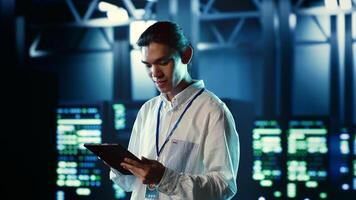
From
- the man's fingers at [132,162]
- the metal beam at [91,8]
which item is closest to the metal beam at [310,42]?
the metal beam at [91,8]

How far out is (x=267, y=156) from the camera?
4.17m

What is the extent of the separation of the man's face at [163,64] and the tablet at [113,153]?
23cm

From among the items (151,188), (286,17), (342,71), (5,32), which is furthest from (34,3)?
(151,188)

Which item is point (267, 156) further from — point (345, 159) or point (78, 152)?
point (78, 152)

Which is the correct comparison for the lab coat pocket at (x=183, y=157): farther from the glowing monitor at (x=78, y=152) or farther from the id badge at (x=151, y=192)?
the glowing monitor at (x=78, y=152)

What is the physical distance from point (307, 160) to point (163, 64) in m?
2.72

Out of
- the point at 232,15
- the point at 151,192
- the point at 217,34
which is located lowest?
the point at 151,192

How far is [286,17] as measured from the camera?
7.32 m

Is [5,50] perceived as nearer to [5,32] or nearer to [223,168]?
[5,32]

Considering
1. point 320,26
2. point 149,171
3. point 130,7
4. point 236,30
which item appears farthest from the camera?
point 236,30

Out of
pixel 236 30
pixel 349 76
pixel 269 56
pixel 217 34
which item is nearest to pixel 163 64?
pixel 269 56

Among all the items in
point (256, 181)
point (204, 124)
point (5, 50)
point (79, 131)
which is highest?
point (5, 50)

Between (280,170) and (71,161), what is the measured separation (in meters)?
1.61

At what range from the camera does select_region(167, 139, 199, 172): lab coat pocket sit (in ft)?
5.43
